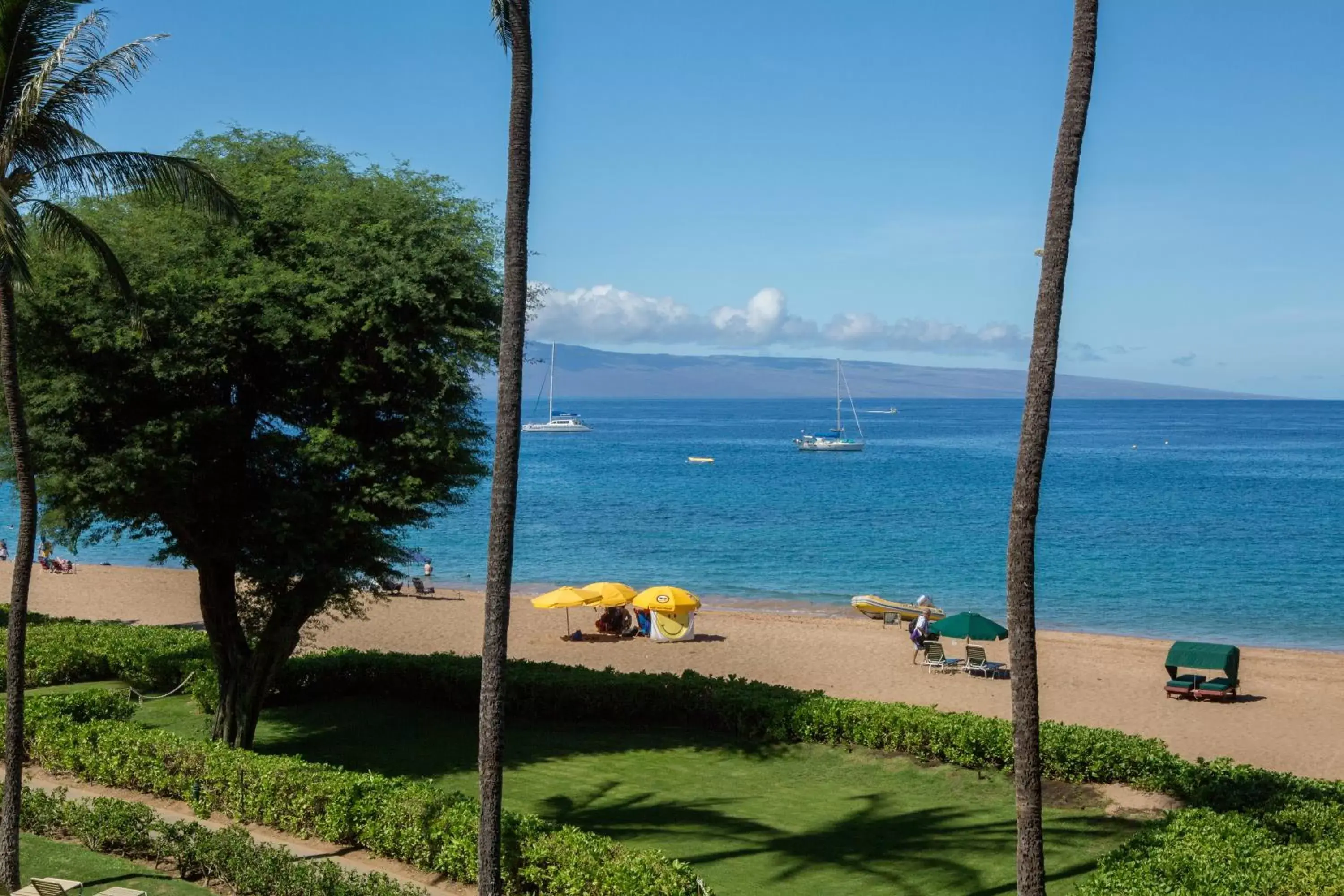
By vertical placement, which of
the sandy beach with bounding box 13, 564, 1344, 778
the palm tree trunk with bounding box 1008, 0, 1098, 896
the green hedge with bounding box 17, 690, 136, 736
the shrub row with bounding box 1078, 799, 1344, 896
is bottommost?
the sandy beach with bounding box 13, 564, 1344, 778

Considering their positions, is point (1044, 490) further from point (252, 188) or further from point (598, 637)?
point (252, 188)

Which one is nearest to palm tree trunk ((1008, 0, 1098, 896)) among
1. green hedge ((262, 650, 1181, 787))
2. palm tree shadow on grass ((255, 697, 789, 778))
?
green hedge ((262, 650, 1181, 787))

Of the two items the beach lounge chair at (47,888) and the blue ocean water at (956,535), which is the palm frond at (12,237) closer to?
the beach lounge chair at (47,888)

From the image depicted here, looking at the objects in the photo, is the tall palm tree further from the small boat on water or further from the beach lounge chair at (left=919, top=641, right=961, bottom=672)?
the small boat on water

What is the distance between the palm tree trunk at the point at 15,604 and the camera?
11.5 metres

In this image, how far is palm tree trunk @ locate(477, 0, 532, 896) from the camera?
1034cm

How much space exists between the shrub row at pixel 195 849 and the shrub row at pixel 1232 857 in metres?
6.65

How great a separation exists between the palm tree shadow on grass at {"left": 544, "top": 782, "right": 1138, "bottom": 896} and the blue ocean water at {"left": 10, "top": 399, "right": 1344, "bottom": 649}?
16.1m

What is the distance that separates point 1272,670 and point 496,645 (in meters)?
26.1

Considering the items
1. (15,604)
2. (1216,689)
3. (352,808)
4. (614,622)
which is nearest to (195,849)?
(352,808)

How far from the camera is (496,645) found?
34.2 feet

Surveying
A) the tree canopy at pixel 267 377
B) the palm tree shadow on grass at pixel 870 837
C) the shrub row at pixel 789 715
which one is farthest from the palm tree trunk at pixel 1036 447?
the tree canopy at pixel 267 377

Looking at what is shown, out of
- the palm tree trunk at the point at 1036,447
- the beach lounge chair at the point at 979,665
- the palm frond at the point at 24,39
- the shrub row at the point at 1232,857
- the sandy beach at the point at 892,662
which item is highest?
the palm frond at the point at 24,39

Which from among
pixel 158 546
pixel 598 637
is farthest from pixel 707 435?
pixel 598 637
